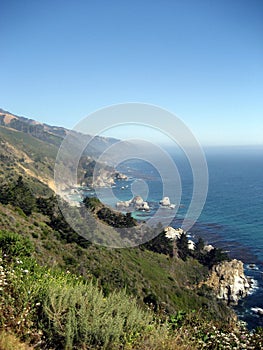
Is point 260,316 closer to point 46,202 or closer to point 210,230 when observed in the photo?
point 46,202

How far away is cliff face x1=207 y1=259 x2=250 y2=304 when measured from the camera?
3703 cm

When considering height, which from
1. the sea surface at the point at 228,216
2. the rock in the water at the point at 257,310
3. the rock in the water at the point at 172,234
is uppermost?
the sea surface at the point at 228,216

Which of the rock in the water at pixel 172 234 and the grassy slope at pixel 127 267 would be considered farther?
the rock in the water at pixel 172 234

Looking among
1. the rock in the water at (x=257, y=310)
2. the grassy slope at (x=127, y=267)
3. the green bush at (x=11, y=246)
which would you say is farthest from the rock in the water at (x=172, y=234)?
the green bush at (x=11, y=246)

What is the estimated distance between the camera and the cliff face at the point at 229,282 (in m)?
37.0

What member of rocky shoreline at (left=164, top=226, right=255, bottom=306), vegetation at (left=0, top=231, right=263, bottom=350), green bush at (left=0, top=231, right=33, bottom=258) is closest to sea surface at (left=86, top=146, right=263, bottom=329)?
rocky shoreline at (left=164, top=226, right=255, bottom=306)

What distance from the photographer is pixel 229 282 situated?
38031 millimetres

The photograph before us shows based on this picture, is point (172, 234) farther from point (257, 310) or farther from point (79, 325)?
point (79, 325)

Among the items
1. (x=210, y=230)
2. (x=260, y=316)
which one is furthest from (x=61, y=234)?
(x=210, y=230)

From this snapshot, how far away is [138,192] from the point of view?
1257 cm

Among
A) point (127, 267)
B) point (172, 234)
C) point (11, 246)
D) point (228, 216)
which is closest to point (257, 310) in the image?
point (127, 267)

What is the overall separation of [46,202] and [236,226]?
146 feet

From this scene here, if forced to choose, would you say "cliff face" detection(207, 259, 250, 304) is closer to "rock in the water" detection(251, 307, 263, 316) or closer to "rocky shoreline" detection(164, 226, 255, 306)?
"rocky shoreline" detection(164, 226, 255, 306)

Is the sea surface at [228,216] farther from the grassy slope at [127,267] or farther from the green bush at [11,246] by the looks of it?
the grassy slope at [127,267]
